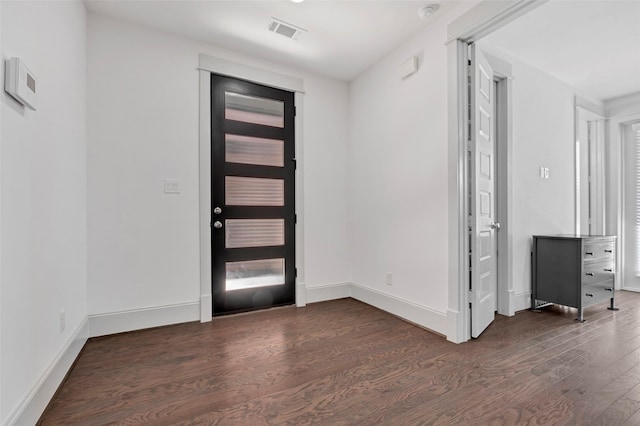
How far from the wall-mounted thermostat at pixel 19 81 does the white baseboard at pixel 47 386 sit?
1340 mm

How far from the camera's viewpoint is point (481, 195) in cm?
247

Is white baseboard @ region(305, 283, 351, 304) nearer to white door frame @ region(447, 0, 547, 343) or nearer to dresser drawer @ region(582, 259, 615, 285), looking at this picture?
white door frame @ region(447, 0, 547, 343)

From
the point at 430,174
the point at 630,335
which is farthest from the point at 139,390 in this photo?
the point at 630,335

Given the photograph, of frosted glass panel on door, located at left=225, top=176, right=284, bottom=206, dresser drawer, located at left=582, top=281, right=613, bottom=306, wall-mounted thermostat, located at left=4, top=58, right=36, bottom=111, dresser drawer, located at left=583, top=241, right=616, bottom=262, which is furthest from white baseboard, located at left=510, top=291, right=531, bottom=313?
wall-mounted thermostat, located at left=4, top=58, right=36, bottom=111

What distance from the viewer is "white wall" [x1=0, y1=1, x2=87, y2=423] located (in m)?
1.24

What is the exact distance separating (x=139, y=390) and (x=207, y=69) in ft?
8.80

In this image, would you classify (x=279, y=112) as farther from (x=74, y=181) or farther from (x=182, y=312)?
(x=182, y=312)

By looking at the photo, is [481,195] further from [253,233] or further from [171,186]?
[171,186]

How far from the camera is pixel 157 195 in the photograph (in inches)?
106

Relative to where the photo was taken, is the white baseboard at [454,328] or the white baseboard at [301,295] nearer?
the white baseboard at [454,328]

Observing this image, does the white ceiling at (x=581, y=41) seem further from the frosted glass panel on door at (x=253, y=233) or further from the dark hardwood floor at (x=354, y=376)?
the frosted glass panel on door at (x=253, y=233)

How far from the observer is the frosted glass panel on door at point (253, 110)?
304cm

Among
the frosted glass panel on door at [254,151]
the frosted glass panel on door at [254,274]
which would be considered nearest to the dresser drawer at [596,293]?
the frosted glass panel on door at [254,274]

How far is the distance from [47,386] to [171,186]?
1651 mm
